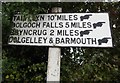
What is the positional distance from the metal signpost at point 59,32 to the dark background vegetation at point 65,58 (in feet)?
0.53

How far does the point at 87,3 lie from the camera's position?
4219 millimetres

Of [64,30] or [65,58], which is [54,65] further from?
[65,58]

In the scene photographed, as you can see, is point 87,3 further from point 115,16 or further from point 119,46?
point 119,46

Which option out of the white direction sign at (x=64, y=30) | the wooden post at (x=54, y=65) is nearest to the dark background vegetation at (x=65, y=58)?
Result: the white direction sign at (x=64, y=30)

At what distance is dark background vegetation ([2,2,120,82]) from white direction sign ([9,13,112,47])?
146mm

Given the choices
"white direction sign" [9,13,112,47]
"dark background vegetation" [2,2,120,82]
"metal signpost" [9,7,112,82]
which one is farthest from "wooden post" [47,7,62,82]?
"dark background vegetation" [2,2,120,82]

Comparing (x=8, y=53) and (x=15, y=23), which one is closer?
(x=15, y=23)

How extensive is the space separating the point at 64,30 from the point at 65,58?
2.36ft

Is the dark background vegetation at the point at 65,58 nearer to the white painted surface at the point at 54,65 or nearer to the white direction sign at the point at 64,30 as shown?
the white direction sign at the point at 64,30

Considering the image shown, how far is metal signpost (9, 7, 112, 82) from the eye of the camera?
3369 mm

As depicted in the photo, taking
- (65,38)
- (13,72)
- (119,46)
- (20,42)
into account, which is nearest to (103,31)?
(65,38)

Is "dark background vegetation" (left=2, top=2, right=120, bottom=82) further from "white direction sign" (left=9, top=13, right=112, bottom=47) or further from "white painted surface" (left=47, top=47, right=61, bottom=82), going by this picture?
"white painted surface" (left=47, top=47, right=61, bottom=82)

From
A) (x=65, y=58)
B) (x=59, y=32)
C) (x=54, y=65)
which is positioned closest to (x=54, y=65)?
(x=54, y=65)

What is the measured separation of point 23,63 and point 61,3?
3.65 feet
